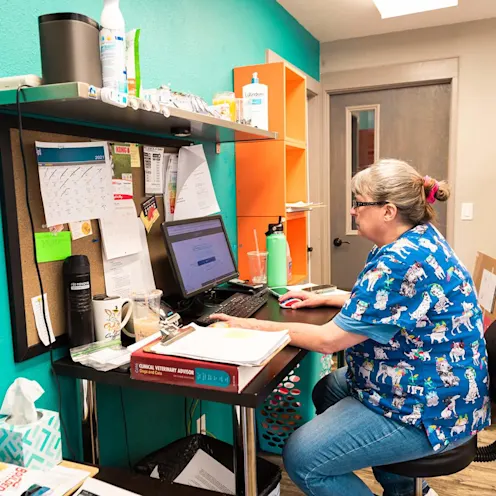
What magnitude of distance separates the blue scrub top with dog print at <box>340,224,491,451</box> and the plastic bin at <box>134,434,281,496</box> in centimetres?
45

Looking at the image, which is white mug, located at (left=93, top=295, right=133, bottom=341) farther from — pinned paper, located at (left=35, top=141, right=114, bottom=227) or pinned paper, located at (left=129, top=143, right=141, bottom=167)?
pinned paper, located at (left=129, top=143, right=141, bottom=167)

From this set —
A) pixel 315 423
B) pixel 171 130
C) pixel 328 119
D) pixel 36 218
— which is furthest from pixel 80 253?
pixel 328 119

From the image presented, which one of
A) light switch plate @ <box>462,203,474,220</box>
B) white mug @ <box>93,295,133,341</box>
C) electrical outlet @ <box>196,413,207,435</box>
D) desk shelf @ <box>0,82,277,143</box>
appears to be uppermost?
desk shelf @ <box>0,82,277,143</box>

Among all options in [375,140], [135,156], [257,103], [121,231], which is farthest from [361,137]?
[121,231]

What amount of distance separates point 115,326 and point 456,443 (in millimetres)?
1023

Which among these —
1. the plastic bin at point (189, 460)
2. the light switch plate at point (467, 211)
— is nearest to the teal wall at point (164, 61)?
the plastic bin at point (189, 460)

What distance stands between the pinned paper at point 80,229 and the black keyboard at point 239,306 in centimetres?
44

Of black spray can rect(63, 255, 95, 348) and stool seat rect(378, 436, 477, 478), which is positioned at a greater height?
black spray can rect(63, 255, 95, 348)

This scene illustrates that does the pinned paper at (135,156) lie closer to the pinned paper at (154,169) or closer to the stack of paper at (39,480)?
the pinned paper at (154,169)

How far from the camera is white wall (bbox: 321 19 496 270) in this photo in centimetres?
329

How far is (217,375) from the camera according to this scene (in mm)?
1181

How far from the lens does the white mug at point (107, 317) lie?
4.72ft

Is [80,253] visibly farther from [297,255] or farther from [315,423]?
[297,255]

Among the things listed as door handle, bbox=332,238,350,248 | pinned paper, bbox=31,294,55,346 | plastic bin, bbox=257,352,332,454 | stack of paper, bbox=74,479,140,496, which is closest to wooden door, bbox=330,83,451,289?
door handle, bbox=332,238,350,248
